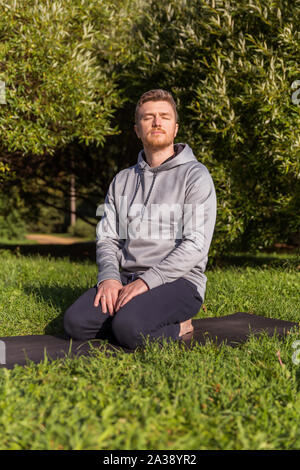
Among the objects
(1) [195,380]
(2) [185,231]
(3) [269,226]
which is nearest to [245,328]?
(2) [185,231]

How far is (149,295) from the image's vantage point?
3.56 m

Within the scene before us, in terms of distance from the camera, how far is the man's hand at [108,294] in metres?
3.63

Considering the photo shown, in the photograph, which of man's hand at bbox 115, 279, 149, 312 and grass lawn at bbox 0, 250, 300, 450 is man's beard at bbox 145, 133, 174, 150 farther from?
grass lawn at bbox 0, 250, 300, 450

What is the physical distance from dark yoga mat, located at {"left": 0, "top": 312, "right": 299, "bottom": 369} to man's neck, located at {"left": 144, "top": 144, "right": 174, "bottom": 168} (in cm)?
144

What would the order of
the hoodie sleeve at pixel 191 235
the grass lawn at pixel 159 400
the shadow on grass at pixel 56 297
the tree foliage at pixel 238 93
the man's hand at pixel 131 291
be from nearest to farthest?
1. the grass lawn at pixel 159 400
2. the man's hand at pixel 131 291
3. the hoodie sleeve at pixel 191 235
4. the shadow on grass at pixel 56 297
5. the tree foliage at pixel 238 93

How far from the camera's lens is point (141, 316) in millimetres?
3461

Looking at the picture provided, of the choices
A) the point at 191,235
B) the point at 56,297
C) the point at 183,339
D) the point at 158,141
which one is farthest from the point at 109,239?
the point at 56,297

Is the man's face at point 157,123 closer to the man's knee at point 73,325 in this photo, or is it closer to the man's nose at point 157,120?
the man's nose at point 157,120

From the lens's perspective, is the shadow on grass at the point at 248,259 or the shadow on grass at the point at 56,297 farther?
the shadow on grass at the point at 248,259

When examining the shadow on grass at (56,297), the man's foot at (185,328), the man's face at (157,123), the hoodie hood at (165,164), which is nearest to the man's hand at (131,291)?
the man's foot at (185,328)

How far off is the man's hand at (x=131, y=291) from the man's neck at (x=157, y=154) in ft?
3.50

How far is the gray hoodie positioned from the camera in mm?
3744

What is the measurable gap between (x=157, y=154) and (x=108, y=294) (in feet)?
4.08

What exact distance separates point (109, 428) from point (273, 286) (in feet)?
13.6
